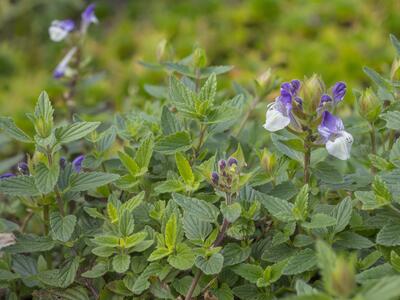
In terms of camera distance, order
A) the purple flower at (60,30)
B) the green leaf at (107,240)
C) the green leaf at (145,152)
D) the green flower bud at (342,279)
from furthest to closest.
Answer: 1. the purple flower at (60,30)
2. the green leaf at (145,152)
3. the green leaf at (107,240)
4. the green flower bud at (342,279)

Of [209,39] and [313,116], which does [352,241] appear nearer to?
[313,116]

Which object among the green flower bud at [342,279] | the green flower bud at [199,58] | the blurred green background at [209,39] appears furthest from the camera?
the blurred green background at [209,39]

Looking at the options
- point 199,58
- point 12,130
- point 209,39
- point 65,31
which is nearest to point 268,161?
point 199,58

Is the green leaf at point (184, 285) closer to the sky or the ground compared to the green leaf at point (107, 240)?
closer to the ground

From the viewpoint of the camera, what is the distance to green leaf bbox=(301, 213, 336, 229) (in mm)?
1088

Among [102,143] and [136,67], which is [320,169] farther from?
[136,67]

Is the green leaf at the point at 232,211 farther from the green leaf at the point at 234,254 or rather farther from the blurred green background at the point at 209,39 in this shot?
the blurred green background at the point at 209,39

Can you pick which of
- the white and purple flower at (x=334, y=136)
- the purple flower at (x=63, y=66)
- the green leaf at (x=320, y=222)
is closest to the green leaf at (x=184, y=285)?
the green leaf at (x=320, y=222)

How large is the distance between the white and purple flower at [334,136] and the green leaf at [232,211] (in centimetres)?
19

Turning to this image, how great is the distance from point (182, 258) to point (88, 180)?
0.24 metres

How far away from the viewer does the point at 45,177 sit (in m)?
1.20

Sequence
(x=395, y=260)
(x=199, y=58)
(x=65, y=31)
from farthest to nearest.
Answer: (x=65, y=31)
(x=199, y=58)
(x=395, y=260)

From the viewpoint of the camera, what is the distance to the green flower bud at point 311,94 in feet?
3.76

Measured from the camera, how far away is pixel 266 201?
1.16 meters
